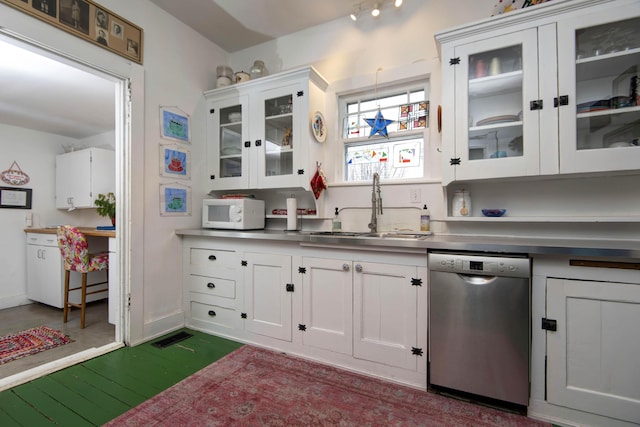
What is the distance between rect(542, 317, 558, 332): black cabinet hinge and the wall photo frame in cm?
331

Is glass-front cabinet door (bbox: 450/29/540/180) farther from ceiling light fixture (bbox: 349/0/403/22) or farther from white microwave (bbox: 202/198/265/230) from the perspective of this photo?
white microwave (bbox: 202/198/265/230)

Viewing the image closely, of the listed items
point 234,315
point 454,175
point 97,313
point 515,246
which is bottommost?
point 97,313

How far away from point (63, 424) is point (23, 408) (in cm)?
35

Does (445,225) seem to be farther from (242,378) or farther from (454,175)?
(242,378)

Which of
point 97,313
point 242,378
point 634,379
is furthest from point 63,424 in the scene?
point 634,379

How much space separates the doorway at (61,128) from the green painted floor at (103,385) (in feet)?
0.56

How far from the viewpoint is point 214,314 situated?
2.57 meters

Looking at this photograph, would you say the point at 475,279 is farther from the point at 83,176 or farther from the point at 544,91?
the point at 83,176

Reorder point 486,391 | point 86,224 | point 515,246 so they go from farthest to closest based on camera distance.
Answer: point 86,224
point 486,391
point 515,246

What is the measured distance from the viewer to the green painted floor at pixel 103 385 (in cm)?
155

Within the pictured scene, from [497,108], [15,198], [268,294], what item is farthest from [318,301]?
[15,198]

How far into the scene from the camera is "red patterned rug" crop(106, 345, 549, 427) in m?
1.52

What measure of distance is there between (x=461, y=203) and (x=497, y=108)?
66 cm

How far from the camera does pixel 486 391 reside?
5.26ft
